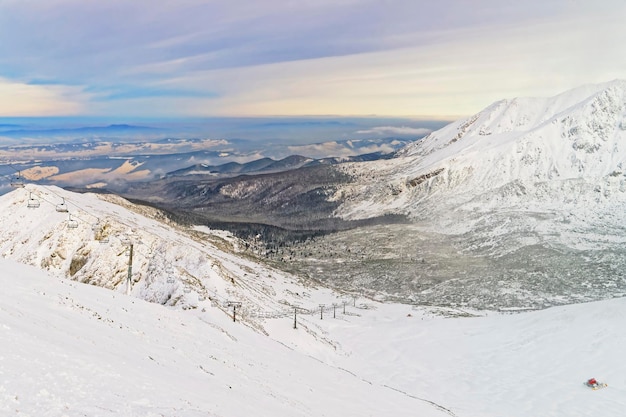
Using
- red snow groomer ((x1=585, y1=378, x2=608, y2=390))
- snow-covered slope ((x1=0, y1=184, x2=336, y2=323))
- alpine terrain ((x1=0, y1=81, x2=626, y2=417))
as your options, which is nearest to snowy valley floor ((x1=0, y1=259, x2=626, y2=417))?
alpine terrain ((x1=0, y1=81, x2=626, y2=417))

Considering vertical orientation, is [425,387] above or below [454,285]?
above

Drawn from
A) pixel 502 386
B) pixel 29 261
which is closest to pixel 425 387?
pixel 502 386

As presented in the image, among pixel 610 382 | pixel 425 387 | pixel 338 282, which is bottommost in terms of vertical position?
pixel 338 282

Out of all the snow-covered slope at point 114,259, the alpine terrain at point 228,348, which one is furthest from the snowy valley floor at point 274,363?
the snow-covered slope at point 114,259

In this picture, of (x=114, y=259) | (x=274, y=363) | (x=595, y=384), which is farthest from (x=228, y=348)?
(x=114, y=259)

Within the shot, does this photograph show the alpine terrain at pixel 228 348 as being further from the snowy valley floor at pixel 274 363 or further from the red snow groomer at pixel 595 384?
the red snow groomer at pixel 595 384

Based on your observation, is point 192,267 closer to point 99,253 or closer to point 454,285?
point 99,253

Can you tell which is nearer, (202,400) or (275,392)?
(202,400)

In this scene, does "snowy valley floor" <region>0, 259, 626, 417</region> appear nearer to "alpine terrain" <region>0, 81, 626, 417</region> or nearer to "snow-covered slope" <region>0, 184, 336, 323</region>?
"alpine terrain" <region>0, 81, 626, 417</region>

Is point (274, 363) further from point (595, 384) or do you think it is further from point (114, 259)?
point (114, 259)
